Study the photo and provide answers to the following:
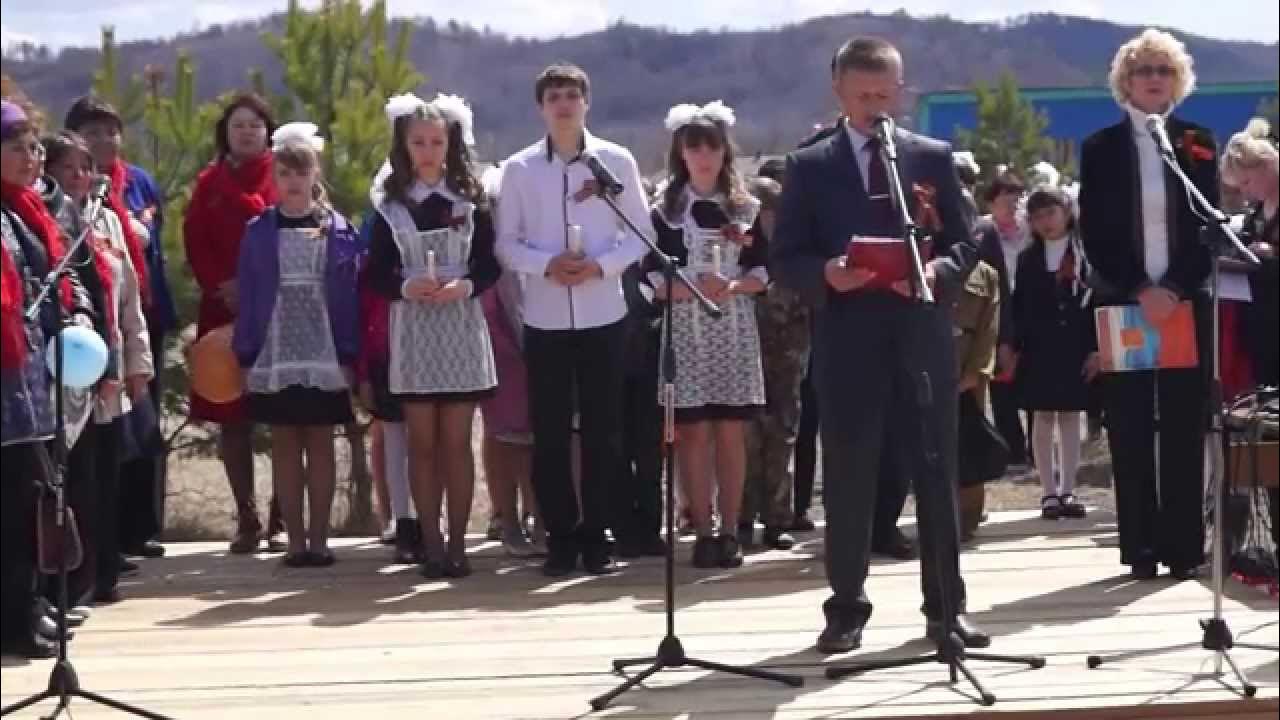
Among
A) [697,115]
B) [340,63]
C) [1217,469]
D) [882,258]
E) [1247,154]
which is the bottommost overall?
[1217,469]

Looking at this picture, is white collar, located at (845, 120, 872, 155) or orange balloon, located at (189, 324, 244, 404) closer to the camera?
white collar, located at (845, 120, 872, 155)

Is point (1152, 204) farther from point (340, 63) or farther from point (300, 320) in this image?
point (340, 63)

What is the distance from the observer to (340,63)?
10.4m

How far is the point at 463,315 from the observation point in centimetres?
755

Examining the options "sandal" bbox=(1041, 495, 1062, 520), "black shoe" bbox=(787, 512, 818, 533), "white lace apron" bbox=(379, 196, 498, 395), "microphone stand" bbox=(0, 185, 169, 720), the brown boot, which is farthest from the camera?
"sandal" bbox=(1041, 495, 1062, 520)

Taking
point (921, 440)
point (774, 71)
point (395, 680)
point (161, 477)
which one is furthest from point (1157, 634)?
point (774, 71)

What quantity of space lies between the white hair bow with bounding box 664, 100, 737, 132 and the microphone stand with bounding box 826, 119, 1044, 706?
5.89 feet

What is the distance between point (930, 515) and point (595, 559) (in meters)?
1.95

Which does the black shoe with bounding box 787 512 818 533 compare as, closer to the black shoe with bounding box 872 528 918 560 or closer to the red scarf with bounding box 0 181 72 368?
the black shoe with bounding box 872 528 918 560

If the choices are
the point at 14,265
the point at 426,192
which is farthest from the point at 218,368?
the point at 14,265

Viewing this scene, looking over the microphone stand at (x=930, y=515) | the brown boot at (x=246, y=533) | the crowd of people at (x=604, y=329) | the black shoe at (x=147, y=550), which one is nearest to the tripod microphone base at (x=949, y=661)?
the microphone stand at (x=930, y=515)

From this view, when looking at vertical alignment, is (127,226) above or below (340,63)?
below

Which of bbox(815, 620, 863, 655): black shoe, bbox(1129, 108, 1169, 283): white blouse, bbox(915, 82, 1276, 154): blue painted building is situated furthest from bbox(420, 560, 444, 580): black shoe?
bbox(915, 82, 1276, 154): blue painted building

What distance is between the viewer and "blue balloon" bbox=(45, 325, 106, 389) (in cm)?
573
